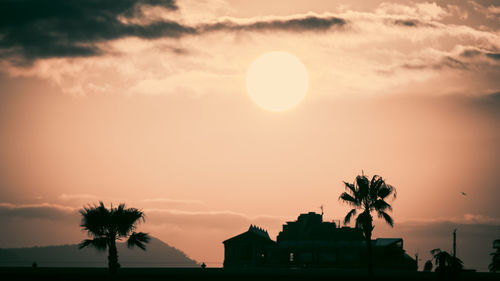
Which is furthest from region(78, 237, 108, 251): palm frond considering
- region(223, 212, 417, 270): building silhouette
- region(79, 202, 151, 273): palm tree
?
region(223, 212, 417, 270): building silhouette

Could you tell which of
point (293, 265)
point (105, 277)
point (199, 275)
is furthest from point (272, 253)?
point (105, 277)

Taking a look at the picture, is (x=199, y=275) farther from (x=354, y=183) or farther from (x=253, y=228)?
(x=253, y=228)

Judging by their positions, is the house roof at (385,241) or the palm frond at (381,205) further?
the house roof at (385,241)

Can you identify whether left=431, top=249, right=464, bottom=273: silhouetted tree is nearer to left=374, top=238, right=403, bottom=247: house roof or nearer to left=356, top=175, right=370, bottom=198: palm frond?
left=356, top=175, right=370, bottom=198: palm frond

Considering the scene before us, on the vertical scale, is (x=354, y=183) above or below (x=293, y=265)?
above

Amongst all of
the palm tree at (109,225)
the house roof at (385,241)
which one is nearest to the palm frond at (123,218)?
the palm tree at (109,225)

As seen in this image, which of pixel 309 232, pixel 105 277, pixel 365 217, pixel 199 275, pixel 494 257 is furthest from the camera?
pixel 309 232

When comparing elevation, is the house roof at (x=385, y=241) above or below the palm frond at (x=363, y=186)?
below

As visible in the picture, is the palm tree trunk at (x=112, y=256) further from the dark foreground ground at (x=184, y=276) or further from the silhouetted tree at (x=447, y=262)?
the silhouetted tree at (x=447, y=262)

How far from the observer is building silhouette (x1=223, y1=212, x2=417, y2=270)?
82.3 m

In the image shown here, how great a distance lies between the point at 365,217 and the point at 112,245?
22690mm

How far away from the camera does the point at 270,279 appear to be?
49.0 m

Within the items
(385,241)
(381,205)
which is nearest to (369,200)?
(381,205)

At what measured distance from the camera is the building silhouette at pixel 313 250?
8231 centimetres
